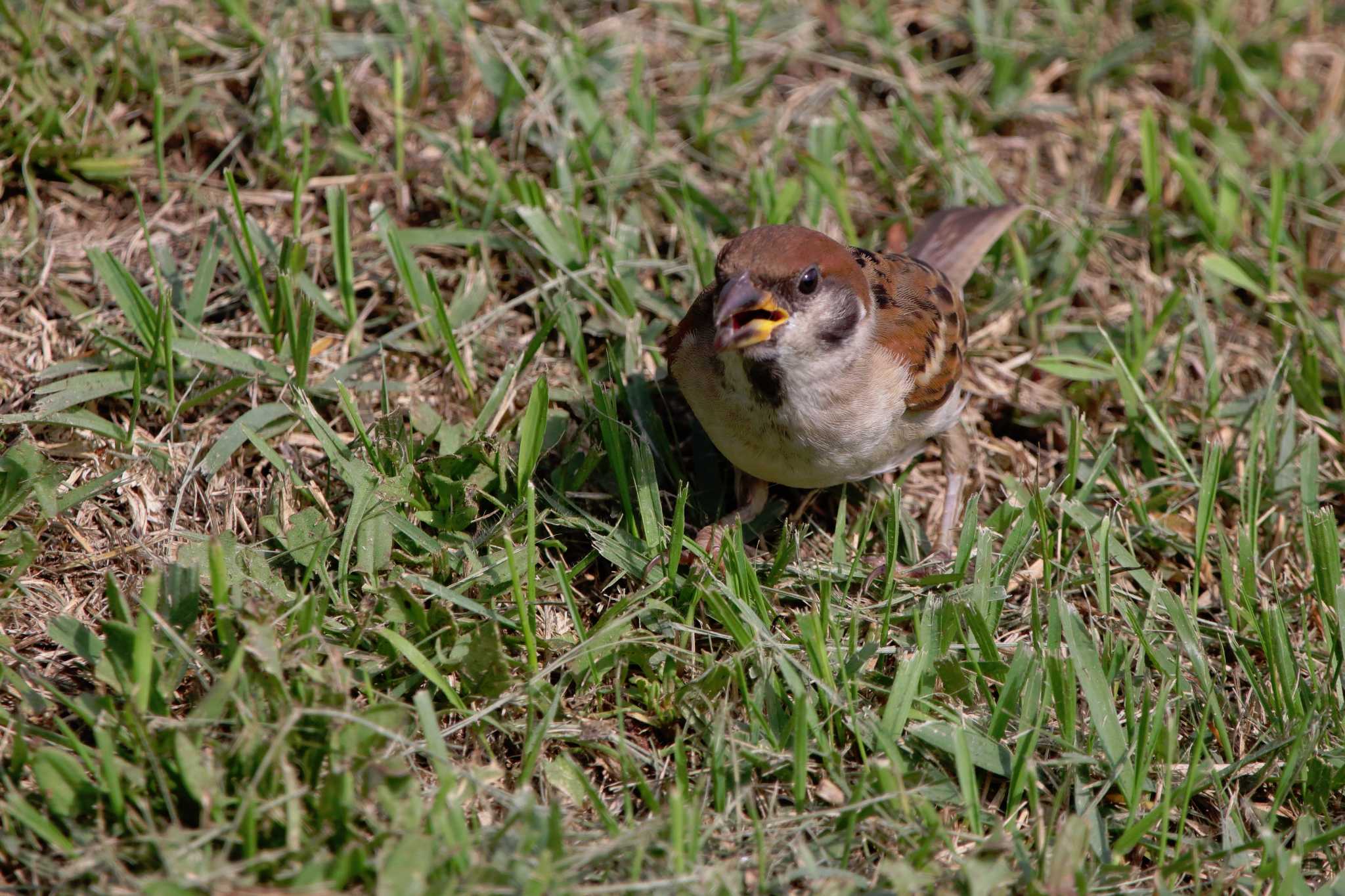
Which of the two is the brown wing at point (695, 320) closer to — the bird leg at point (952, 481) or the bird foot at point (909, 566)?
the bird foot at point (909, 566)

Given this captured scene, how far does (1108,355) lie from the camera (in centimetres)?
493

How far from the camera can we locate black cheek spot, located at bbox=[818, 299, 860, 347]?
12.1 feet

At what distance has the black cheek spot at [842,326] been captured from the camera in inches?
145

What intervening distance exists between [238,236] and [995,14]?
3829mm

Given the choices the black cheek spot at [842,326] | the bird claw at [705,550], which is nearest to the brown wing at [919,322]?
the black cheek spot at [842,326]

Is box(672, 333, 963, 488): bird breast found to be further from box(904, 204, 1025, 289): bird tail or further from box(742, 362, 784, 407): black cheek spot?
box(904, 204, 1025, 289): bird tail

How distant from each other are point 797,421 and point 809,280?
1.41ft

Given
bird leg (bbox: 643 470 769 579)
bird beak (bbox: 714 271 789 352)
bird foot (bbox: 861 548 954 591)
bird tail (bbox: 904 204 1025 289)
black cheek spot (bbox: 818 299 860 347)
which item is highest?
bird beak (bbox: 714 271 789 352)

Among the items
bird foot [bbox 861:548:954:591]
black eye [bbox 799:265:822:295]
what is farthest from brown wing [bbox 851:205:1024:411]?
bird foot [bbox 861:548:954:591]

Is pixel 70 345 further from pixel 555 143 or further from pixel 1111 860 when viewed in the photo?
pixel 1111 860

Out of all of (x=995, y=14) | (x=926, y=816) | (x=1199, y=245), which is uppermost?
(x=995, y=14)

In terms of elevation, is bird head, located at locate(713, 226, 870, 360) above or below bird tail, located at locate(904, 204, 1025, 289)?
above

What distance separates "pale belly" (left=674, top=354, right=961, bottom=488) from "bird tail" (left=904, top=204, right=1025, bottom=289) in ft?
3.28

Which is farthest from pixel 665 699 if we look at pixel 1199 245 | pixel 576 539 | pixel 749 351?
pixel 1199 245
